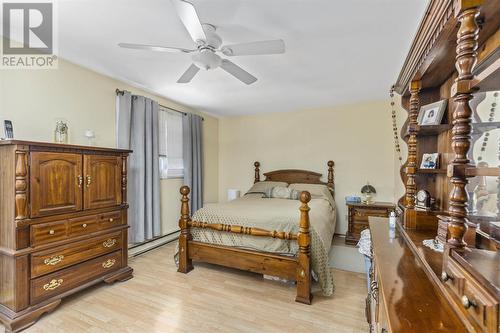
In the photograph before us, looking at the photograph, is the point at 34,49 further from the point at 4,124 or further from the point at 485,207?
the point at 485,207

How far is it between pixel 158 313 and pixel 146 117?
2.56 metres

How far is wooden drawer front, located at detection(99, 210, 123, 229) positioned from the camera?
2514 mm

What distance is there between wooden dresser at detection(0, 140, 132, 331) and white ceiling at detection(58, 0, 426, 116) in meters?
1.03

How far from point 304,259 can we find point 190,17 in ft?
7.03

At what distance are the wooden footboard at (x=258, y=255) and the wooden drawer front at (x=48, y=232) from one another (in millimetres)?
1120

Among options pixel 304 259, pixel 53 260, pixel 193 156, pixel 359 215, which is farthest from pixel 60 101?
pixel 359 215

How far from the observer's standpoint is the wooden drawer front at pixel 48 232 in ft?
6.48

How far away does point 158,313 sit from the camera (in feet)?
6.82

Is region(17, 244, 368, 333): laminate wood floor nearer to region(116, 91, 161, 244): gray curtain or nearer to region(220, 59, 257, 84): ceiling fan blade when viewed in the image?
region(116, 91, 161, 244): gray curtain

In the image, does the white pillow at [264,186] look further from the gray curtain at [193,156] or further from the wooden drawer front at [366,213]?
the wooden drawer front at [366,213]

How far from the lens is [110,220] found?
8.52ft

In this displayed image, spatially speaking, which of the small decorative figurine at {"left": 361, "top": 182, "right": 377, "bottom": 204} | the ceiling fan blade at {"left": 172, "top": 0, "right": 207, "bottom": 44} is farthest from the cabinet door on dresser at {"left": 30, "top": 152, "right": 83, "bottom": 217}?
the small decorative figurine at {"left": 361, "top": 182, "right": 377, "bottom": 204}

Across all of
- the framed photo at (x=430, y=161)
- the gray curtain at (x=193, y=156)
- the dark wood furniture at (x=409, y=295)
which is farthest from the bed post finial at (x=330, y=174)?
the dark wood furniture at (x=409, y=295)

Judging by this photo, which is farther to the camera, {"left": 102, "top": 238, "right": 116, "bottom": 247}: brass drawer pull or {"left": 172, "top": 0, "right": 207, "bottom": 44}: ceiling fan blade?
{"left": 102, "top": 238, "right": 116, "bottom": 247}: brass drawer pull
